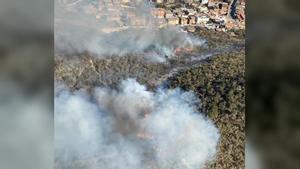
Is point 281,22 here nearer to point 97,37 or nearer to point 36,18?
point 97,37

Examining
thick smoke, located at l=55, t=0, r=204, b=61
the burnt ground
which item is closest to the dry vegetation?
the burnt ground

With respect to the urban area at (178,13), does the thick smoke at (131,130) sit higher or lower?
lower

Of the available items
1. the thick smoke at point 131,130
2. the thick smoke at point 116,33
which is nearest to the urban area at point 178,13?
the thick smoke at point 116,33

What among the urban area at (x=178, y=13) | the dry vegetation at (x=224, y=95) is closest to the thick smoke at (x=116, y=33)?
the urban area at (x=178, y=13)

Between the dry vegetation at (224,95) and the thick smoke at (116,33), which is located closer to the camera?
the thick smoke at (116,33)

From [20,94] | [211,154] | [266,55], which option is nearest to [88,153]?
[20,94]

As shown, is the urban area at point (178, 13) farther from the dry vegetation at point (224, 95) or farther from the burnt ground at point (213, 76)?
the dry vegetation at point (224, 95)

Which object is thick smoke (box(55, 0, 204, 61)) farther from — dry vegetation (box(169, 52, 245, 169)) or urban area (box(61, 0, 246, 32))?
dry vegetation (box(169, 52, 245, 169))
